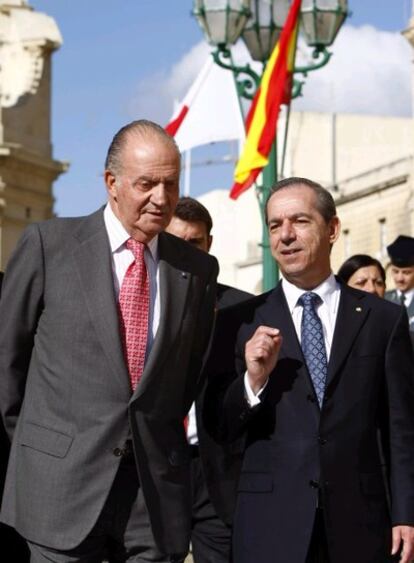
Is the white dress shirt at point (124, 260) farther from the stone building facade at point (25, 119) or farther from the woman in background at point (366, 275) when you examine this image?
the stone building facade at point (25, 119)

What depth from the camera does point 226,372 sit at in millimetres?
6664

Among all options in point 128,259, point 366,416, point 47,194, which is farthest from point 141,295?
point 47,194

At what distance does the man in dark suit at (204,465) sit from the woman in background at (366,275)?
2.31m

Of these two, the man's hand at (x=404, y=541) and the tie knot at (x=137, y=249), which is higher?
the tie knot at (x=137, y=249)

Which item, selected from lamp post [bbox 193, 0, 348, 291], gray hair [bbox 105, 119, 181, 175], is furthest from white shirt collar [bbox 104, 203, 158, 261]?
lamp post [bbox 193, 0, 348, 291]

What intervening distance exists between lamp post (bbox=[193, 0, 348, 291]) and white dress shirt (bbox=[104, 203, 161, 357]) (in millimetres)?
10958

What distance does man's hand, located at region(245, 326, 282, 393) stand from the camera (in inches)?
245

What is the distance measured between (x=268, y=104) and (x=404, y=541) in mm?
12406

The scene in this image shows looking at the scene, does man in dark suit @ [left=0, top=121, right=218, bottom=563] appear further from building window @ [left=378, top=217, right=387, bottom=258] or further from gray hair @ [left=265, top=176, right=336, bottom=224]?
building window @ [left=378, top=217, right=387, bottom=258]

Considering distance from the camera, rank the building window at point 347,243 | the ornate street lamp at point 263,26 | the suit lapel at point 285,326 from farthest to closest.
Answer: the building window at point 347,243, the ornate street lamp at point 263,26, the suit lapel at point 285,326

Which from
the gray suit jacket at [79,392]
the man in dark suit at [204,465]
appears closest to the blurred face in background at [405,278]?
the man in dark suit at [204,465]

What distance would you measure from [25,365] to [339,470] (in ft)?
3.89

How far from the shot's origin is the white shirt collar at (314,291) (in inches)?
264

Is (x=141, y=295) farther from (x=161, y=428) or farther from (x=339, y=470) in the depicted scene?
(x=339, y=470)
